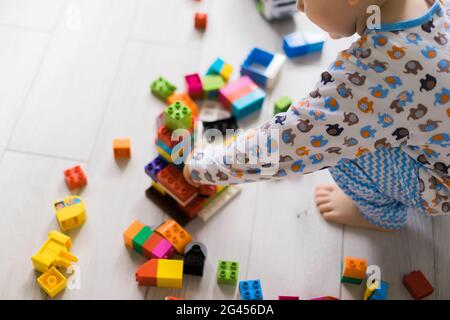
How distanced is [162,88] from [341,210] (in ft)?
1.74

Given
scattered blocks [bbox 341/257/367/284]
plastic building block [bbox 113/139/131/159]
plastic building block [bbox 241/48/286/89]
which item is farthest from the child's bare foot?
plastic building block [bbox 113/139/131/159]

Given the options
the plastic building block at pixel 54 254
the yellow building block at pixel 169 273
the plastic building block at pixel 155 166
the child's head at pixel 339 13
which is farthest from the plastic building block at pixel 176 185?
the child's head at pixel 339 13

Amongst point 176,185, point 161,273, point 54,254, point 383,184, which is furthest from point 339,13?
point 54,254

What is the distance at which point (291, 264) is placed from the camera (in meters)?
1.17

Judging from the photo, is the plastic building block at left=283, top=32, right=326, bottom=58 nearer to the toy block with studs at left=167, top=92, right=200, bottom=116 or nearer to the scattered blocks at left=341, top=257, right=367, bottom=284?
the toy block with studs at left=167, top=92, right=200, bottom=116

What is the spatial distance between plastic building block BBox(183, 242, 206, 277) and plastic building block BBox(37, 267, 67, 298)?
0.80 ft

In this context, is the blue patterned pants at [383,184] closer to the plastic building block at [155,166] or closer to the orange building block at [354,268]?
the orange building block at [354,268]

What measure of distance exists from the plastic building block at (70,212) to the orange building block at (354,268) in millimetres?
562

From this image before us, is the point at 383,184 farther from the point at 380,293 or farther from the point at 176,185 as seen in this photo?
the point at 176,185

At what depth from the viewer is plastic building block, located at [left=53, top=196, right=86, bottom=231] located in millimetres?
1145

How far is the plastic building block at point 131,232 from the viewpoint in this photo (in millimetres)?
1126

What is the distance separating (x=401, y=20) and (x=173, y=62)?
74 centimetres

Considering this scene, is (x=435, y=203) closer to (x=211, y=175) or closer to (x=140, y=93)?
(x=211, y=175)
